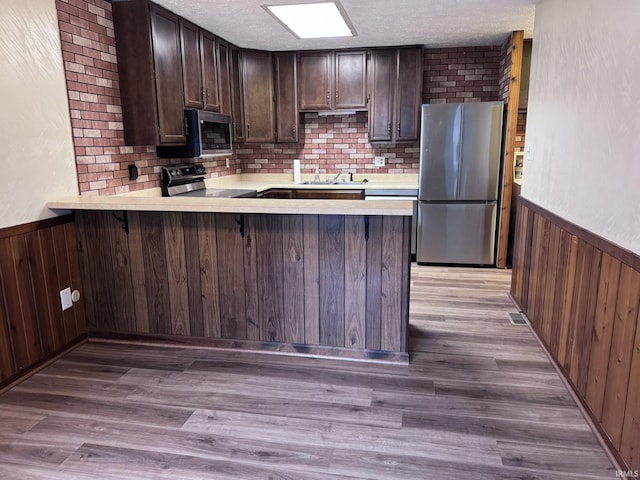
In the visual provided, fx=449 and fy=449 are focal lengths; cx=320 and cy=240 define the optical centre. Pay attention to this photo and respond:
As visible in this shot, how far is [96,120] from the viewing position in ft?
9.70

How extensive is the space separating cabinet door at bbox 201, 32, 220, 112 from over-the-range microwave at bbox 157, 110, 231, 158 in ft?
0.49

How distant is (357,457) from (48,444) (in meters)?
1.34

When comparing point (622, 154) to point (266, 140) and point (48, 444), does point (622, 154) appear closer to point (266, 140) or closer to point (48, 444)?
point (48, 444)

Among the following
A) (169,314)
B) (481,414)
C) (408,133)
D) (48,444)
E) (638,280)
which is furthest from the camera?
(408,133)

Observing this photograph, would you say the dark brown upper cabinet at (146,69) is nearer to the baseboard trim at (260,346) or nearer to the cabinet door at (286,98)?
the baseboard trim at (260,346)

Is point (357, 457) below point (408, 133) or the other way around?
below

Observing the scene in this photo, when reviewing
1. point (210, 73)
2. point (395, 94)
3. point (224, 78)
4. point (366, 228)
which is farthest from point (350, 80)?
point (366, 228)

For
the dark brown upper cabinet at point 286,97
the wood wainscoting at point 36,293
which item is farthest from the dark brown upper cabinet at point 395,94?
the wood wainscoting at point 36,293

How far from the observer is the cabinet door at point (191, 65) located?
351 cm

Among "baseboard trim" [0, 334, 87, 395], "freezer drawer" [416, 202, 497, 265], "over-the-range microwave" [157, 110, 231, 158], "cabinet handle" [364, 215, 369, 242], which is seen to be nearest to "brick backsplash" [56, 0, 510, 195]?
"over-the-range microwave" [157, 110, 231, 158]

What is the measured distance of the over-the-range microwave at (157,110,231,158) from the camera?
3.53 metres

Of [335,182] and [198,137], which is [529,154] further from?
[198,137]

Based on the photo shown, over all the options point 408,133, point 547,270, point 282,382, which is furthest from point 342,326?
point 408,133

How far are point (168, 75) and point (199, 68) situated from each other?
540mm
